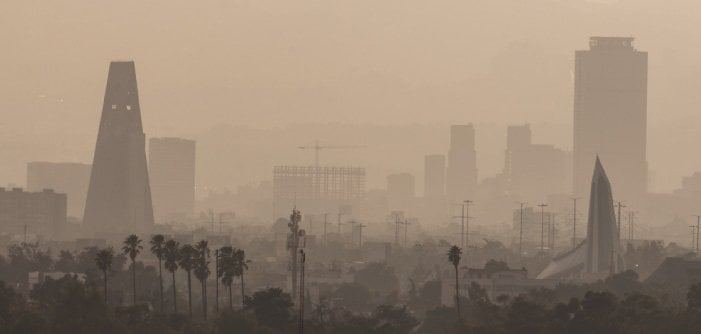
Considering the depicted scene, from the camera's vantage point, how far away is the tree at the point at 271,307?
116 m

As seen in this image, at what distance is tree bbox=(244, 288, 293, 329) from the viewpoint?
116250mm

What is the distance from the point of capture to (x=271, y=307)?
4688 inches

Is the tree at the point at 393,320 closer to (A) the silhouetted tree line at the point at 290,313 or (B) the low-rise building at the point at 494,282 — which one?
(A) the silhouetted tree line at the point at 290,313

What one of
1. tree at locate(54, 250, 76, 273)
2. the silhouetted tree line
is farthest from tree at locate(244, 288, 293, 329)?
tree at locate(54, 250, 76, 273)

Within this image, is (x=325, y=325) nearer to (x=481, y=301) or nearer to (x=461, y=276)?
(x=481, y=301)

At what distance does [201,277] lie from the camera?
131 m

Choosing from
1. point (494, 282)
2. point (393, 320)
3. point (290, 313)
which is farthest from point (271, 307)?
point (494, 282)

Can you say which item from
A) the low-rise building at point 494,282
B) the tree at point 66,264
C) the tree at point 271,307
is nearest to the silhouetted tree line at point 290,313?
the tree at point 271,307

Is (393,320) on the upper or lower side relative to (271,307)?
lower

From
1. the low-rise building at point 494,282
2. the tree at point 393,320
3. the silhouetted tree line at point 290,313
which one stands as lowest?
the low-rise building at point 494,282

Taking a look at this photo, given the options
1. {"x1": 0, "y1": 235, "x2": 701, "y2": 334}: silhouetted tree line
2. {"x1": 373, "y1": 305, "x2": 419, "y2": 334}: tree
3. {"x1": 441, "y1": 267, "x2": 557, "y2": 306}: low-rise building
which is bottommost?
{"x1": 441, "y1": 267, "x2": 557, "y2": 306}: low-rise building

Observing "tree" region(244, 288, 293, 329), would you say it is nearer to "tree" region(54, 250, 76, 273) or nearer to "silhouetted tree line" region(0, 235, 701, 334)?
"silhouetted tree line" region(0, 235, 701, 334)

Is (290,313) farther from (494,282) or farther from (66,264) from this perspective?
(66,264)

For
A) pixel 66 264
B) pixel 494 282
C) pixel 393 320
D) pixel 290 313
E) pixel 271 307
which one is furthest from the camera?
pixel 66 264
